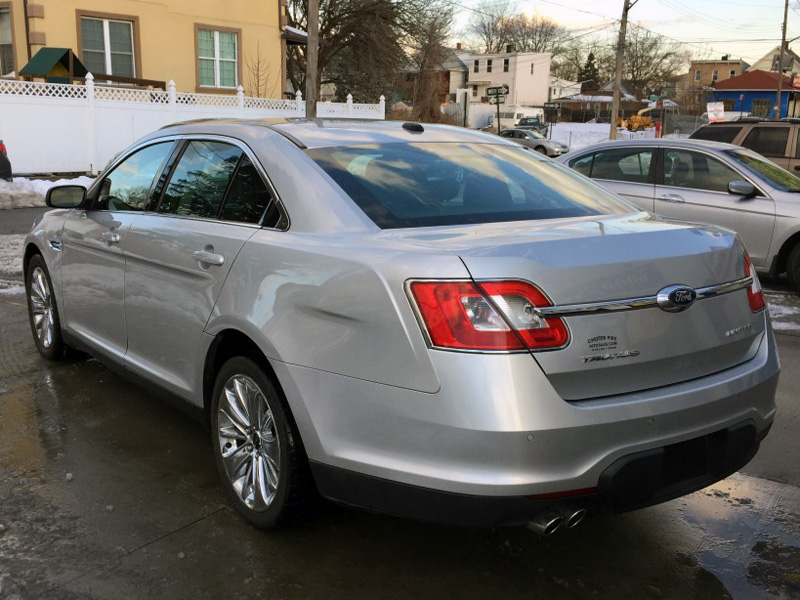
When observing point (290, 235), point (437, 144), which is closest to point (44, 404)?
point (290, 235)

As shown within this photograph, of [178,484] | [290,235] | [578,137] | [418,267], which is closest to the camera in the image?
[418,267]

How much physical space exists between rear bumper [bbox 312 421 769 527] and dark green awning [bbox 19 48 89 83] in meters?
19.0

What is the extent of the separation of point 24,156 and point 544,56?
65859 millimetres

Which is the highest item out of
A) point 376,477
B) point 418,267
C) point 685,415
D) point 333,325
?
point 418,267

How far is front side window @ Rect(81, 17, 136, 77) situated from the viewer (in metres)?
21.0

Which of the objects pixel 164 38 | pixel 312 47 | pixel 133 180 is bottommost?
pixel 133 180

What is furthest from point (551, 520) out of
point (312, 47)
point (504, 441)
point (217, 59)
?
point (217, 59)

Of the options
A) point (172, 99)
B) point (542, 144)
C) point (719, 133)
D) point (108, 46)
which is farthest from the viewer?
point (542, 144)

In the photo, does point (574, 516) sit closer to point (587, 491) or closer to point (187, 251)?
point (587, 491)

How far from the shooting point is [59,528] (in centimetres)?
323

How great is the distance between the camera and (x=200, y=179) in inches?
Answer: 148

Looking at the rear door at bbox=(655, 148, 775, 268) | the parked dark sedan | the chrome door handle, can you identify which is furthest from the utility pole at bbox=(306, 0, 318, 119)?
the chrome door handle

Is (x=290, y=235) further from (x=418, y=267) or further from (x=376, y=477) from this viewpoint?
(x=376, y=477)

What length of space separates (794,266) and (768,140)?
14.1ft
